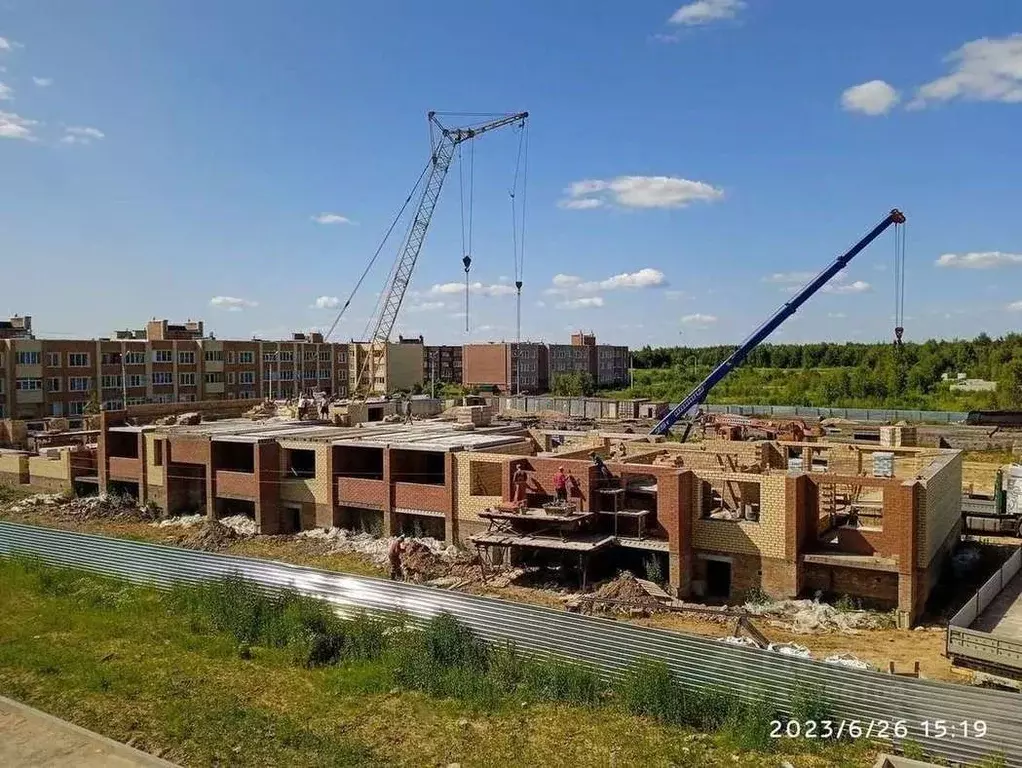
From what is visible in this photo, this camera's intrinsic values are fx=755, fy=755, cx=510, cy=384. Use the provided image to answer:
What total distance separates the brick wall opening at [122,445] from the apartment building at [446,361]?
3112 inches

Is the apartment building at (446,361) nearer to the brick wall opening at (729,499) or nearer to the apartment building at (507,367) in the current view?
the apartment building at (507,367)

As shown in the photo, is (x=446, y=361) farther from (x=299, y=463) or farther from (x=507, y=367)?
(x=299, y=463)

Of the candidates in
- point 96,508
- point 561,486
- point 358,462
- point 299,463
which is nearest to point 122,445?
point 96,508

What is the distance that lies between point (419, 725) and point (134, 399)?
177 feet

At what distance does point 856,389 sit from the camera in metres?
72.9

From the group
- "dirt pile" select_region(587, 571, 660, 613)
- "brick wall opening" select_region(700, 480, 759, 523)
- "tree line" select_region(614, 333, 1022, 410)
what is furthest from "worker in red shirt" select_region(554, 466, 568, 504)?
"tree line" select_region(614, 333, 1022, 410)

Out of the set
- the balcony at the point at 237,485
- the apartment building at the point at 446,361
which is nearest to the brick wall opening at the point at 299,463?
the balcony at the point at 237,485

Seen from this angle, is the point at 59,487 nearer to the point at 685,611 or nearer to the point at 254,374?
the point at 685,611

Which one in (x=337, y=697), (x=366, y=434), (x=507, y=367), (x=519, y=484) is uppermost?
(x=507, y=367)


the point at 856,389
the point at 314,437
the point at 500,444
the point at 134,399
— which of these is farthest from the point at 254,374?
the point at 856,389

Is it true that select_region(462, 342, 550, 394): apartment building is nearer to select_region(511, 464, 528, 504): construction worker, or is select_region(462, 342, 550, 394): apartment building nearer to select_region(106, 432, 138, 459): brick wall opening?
select_region(106, 432, 138, 459): brick wall opening

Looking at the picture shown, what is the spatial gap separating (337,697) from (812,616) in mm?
10606

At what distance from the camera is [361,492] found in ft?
83.0

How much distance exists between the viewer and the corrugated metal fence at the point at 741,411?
2121 inches
